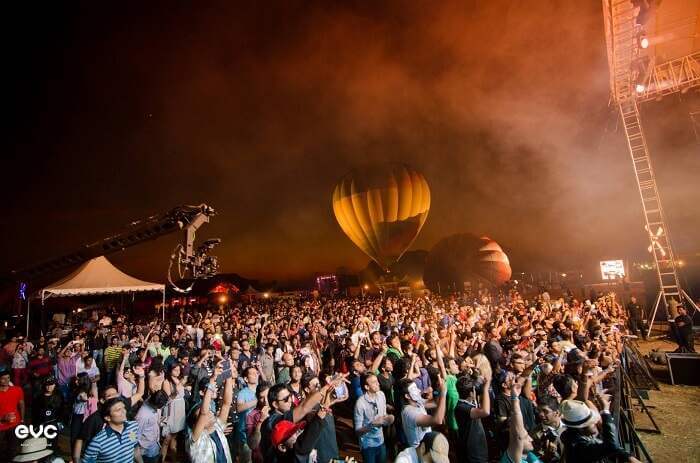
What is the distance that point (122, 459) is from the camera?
3.93 metres

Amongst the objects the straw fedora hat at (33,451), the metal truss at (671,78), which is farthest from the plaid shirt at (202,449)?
the metal truss at (671,78)

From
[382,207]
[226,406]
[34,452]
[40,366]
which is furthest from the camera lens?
[382,207]

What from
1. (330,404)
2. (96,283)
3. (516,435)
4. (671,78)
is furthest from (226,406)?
(671,78)

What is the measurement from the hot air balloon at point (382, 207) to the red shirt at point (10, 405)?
22221 mm

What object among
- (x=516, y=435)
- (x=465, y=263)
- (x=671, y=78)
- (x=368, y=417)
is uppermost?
(x=671, y=78)

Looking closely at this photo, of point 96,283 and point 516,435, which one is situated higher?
point 96,283

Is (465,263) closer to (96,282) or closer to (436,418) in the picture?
(96,282)

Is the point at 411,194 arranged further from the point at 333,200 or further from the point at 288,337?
the point at 288,337

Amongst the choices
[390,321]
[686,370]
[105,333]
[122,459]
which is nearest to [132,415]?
[122,459]

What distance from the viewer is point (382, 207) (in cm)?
2680

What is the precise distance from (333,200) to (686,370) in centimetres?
2276

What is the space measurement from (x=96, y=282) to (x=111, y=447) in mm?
17208

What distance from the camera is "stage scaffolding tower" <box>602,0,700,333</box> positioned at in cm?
1416

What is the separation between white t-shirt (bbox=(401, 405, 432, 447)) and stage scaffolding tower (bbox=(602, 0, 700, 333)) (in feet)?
50.3
